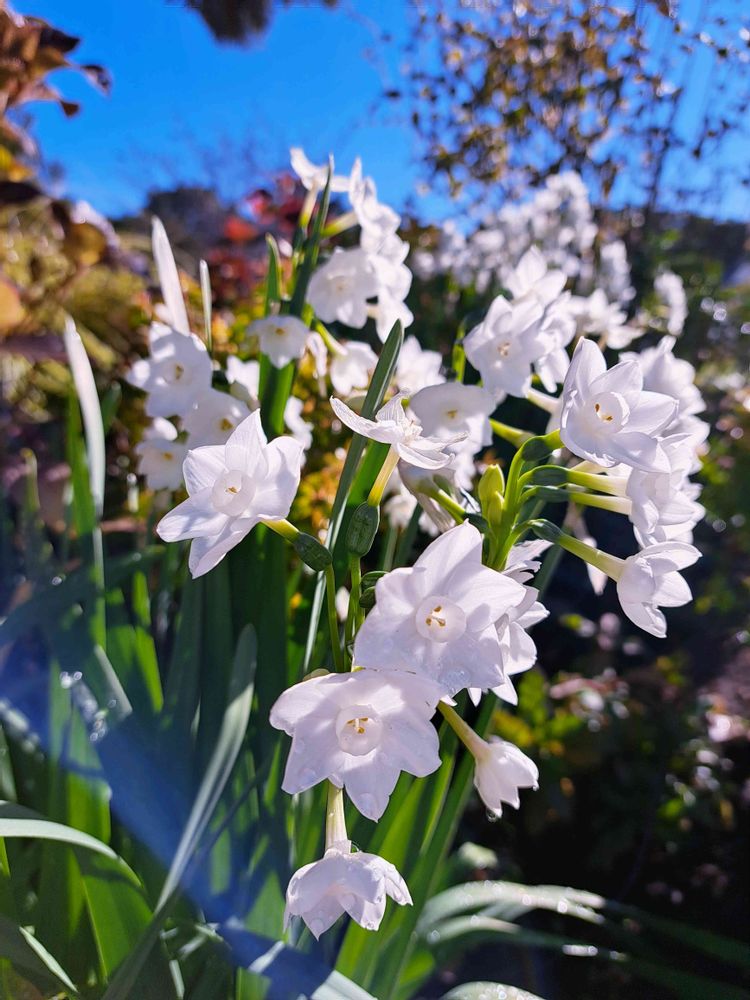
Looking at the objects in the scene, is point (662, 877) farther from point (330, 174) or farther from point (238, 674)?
point (330, 174)

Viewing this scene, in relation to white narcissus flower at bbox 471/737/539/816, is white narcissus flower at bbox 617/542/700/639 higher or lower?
higher

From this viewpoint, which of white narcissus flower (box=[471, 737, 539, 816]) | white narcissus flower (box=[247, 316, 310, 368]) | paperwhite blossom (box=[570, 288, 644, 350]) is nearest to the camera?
white narcissus flower (box=[471, 737, 539, 816])

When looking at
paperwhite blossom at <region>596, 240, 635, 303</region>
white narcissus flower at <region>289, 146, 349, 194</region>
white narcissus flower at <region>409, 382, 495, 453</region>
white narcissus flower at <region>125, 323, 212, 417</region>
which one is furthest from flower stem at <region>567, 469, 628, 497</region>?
paperwhite blossom at <region>596, 240, 635, 303</region>

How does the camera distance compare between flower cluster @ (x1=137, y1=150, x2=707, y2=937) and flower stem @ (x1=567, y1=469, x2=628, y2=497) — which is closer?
flower cluster @ (x1=137, y1=150, x2=707, y2=937)

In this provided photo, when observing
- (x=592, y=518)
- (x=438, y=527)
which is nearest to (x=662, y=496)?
(x=438, y=527)

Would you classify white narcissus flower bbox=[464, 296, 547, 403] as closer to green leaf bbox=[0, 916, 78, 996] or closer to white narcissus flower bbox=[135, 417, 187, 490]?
white narcissus flower bbox=[135, 417, 187, 490]

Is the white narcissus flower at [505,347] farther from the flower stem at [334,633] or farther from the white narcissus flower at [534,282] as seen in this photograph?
the flower stem at [334,633]

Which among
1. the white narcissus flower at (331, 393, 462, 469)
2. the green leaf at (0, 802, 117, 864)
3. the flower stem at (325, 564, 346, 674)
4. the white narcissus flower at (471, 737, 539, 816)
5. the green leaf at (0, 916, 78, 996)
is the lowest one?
the green leaf at (0, 916, 78, 996)
